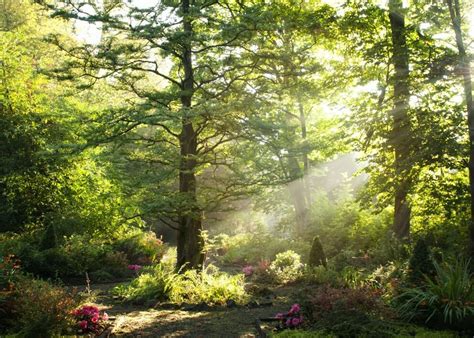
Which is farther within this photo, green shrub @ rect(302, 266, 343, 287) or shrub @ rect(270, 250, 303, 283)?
shrub @ rect(270, 250, 303, 283)

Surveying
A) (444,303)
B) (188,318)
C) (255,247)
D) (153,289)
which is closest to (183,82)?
(153,289)

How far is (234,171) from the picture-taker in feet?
37.2

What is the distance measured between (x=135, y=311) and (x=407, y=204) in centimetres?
841

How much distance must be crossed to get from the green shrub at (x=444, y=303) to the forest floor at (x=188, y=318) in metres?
2.47

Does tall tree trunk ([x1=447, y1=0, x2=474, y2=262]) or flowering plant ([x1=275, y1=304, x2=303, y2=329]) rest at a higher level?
tall tree trunk ([x1=447, y1=0, x2=474, y2=262])

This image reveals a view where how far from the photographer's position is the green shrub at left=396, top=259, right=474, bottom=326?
6.15m

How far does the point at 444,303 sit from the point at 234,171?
627 centimetres

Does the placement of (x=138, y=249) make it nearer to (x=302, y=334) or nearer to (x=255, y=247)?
(x=255, y=247)

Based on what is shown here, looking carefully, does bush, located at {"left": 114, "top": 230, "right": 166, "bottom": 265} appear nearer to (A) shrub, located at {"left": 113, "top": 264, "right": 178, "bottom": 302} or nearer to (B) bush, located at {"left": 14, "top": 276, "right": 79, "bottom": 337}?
(A) shrub, located at {"left": 113, "top": 264, "right": 178, "bottom": 302}

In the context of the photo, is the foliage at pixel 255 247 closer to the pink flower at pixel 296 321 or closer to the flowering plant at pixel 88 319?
the pink flower at pixel 296 321

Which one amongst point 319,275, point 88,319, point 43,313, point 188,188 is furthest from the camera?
point 319,275

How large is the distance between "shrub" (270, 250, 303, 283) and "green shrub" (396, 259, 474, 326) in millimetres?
6255

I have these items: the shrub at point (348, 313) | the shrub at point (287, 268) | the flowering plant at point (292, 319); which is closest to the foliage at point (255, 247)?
the shrub at point (287, 268)

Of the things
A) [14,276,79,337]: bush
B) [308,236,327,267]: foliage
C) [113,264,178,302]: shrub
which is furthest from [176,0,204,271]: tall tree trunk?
[14,276,79,337]: bush
